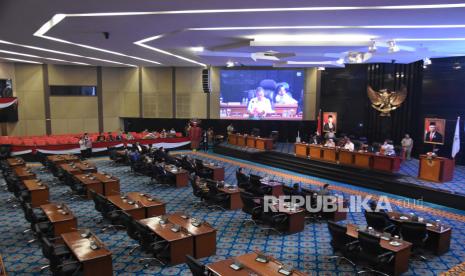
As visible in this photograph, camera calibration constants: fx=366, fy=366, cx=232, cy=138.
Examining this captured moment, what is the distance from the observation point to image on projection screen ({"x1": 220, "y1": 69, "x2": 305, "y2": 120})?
70.3 ft

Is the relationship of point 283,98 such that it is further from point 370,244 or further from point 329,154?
point 370,244

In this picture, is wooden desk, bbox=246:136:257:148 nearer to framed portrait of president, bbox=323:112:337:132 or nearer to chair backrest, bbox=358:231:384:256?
framed portrait of president, bbox=323:112:337:132

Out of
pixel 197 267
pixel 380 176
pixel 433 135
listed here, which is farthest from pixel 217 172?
pixel 433 135

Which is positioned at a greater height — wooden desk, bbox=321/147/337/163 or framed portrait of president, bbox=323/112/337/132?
framed portrait of president, bbox=323/112/337/132

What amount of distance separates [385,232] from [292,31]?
5.57 m

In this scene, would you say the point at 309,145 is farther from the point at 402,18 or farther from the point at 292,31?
the point at 402,18

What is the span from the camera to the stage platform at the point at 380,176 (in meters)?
11.2

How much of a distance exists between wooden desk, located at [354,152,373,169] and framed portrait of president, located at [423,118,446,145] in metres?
4.02

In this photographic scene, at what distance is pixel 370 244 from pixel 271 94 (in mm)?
15909

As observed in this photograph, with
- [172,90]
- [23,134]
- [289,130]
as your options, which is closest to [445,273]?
[289,130]

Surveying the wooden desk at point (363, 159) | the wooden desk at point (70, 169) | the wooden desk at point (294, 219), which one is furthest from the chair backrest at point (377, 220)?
the wooden desk at point (70, 169)

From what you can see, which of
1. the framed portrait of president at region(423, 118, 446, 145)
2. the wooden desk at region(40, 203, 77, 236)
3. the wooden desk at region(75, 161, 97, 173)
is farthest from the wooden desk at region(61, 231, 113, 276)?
the framed portrait of president at region(423, 118, 446, 145)

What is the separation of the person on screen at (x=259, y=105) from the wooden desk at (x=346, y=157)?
23.3 feet

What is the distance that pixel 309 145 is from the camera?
16453 millimetres
